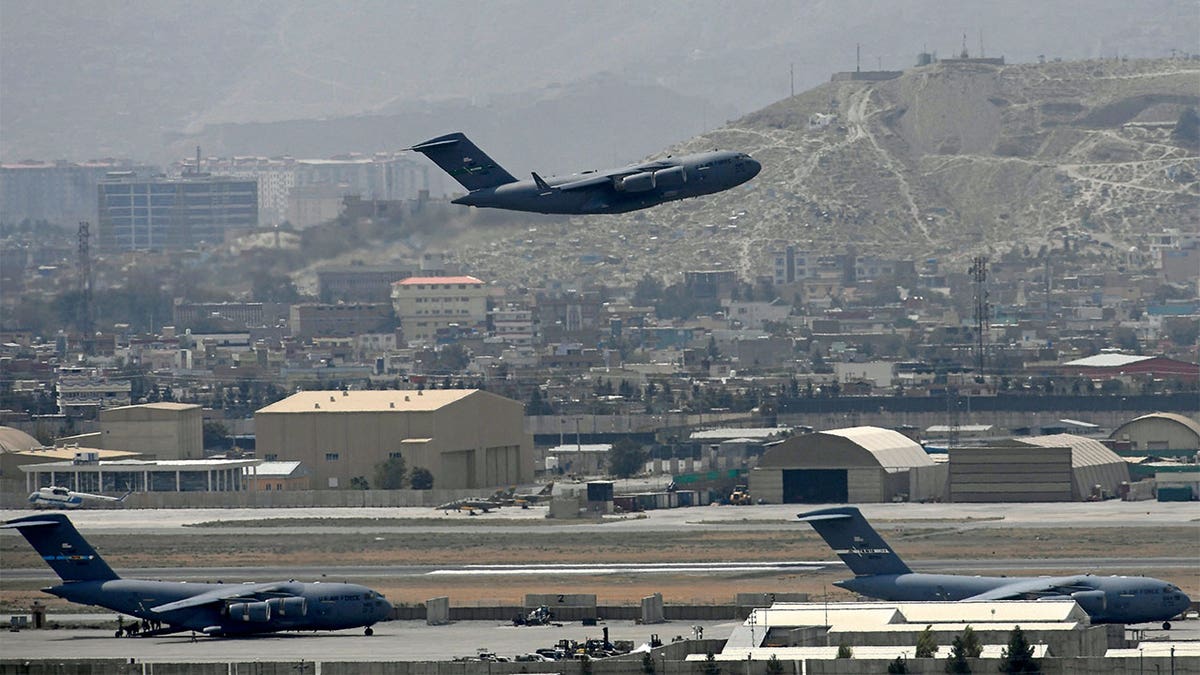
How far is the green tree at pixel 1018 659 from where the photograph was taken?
71.6 metres

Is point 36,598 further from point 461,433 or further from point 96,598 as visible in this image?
point 461,433

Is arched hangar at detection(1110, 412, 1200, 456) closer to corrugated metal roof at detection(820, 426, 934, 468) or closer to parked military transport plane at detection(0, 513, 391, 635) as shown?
corrugated metal roof at detection(820, 426, 934, 468)

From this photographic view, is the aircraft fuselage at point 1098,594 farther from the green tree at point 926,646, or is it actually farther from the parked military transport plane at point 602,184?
the parked military transport plane at point 602,184

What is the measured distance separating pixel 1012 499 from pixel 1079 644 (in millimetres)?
85416

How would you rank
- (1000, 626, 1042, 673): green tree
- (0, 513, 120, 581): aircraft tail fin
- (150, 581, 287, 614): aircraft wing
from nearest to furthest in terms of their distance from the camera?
(1000, 626, 1042, 673): green tree, (150, 581, 287, 614): aircraft wing, (0, 513, 120, 581): aircraft tail fin

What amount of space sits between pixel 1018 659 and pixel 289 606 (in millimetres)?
30426

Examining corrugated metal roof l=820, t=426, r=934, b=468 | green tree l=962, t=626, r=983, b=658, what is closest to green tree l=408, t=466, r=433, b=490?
corrugated metal roof l=820, t=426, r=934, b=468

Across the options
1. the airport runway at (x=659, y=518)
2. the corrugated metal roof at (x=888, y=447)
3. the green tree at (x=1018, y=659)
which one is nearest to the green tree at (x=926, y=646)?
the green tree at (x=1018, y=659)

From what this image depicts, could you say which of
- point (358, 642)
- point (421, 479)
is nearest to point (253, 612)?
point (358, 642)

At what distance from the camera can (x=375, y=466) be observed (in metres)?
178

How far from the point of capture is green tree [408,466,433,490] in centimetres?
17325

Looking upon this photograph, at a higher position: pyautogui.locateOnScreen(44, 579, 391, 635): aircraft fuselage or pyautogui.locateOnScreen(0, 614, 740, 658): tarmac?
pyautogui.locateOnScreen(44, 579, 391, 635): aircraft fuselage

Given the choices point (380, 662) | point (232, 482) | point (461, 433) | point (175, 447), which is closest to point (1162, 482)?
point (461, 433)

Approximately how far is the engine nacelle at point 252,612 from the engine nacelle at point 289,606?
0.73ft
